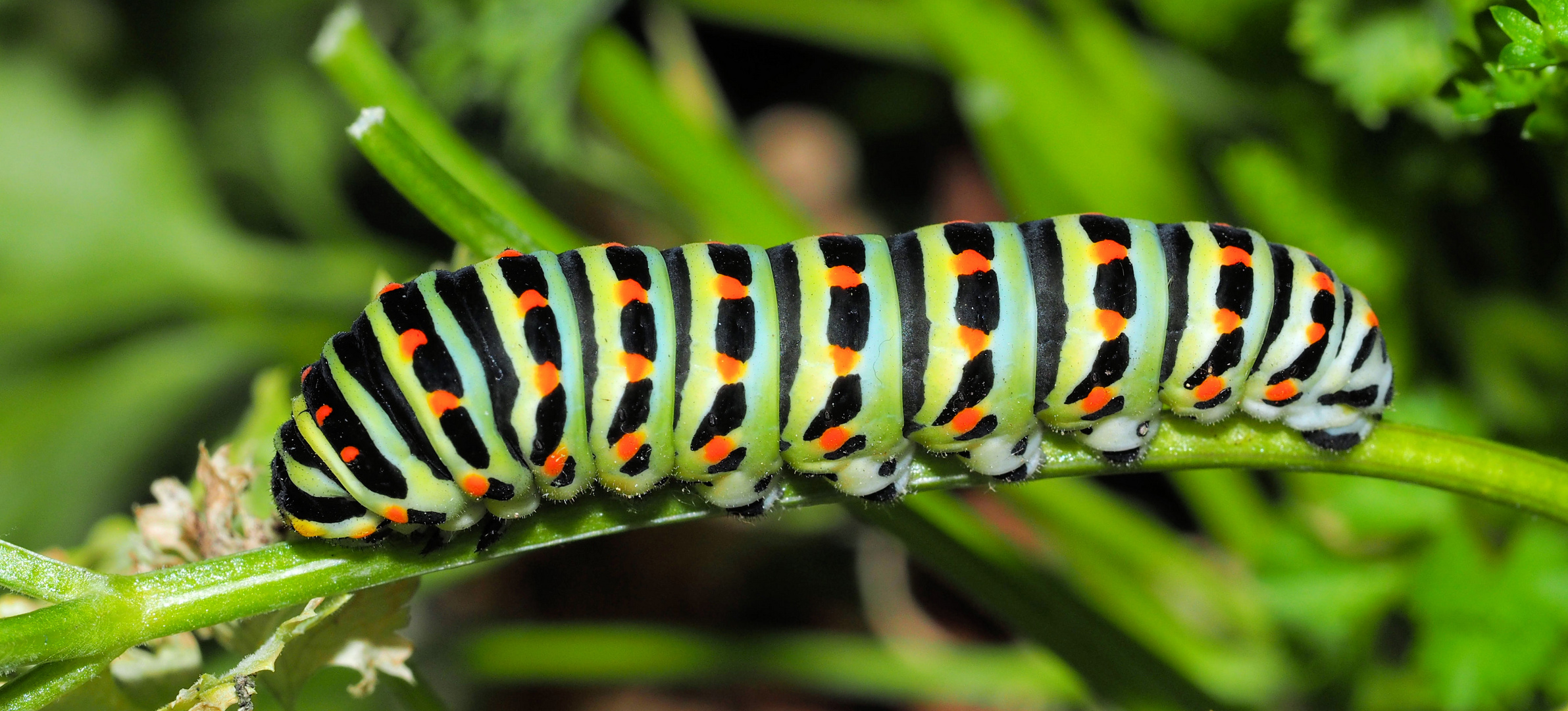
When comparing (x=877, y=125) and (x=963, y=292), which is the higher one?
(x=877, y=125)

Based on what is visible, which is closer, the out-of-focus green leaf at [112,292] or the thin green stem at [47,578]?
the thin green stem at [47,578]

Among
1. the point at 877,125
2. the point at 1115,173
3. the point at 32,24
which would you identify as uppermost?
the point at 32,24

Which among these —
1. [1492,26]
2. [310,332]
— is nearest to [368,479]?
[1492,26]

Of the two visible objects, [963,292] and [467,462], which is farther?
[963,292]

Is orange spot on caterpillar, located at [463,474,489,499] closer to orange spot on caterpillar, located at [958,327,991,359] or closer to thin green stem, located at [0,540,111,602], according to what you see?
thin green stem, located at [0,540,111,602]

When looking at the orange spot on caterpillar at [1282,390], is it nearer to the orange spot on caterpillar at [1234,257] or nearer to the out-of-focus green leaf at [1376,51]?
the orange spot on caterpillar at [1234,257]

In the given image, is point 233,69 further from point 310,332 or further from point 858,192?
point 858,192

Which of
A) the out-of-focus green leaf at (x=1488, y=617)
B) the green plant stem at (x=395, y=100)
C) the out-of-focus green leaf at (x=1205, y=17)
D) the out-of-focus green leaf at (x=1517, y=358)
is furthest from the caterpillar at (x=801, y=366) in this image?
the out-of-focus green leaf at (x=1517, y=358)

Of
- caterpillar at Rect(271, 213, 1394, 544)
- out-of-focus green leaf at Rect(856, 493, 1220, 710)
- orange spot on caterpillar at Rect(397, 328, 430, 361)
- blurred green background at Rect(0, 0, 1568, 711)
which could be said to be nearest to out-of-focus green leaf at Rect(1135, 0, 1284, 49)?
blurred green background at Rect(0, 0, 1568, 711)
